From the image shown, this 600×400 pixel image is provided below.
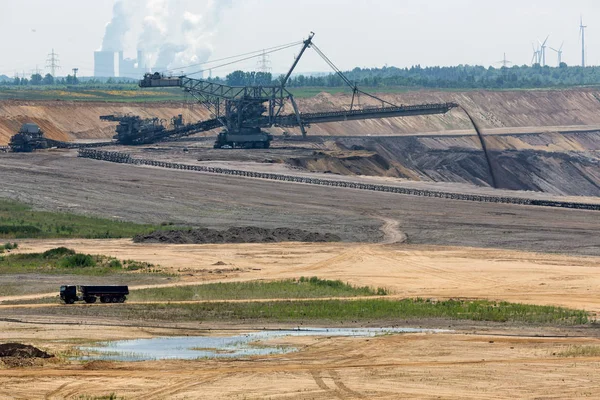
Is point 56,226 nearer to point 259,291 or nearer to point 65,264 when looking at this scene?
point 65,264

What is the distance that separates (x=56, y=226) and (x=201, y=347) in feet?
143

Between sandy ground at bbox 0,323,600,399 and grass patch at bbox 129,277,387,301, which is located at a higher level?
sandy ground at bbox 0,323,600,399

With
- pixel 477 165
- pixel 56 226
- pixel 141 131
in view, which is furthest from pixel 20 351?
pixel 477 165

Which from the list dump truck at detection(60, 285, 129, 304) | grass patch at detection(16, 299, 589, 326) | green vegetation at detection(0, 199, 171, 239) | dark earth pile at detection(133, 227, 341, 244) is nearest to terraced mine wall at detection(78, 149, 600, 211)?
dark earth pile at detection(133, 227, 341, 244)

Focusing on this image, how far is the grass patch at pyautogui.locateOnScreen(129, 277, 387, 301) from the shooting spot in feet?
176

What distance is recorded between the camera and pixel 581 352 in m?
39.6

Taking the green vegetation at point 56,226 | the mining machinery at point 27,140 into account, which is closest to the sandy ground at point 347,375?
the green vegetation at point 56,226

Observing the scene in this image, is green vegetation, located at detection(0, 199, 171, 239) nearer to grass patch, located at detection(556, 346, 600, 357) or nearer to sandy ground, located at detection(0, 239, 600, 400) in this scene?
sandy ground, located at detection(0, 239, 600, 400)

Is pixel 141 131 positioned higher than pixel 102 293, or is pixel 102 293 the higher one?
pixel 141 131

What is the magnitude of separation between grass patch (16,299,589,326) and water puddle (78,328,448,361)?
324 centimetres

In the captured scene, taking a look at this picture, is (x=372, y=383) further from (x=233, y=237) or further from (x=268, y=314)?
(x=233, y=237)

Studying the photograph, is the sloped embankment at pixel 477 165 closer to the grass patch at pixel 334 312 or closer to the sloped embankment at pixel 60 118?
the sloped embankment at pixel 60 118

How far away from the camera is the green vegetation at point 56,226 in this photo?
254ft

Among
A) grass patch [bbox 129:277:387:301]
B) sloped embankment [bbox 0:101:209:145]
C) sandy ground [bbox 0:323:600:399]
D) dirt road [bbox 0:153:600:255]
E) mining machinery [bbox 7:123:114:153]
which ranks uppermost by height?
sloped embankment [bbox 0:101:209:145]
